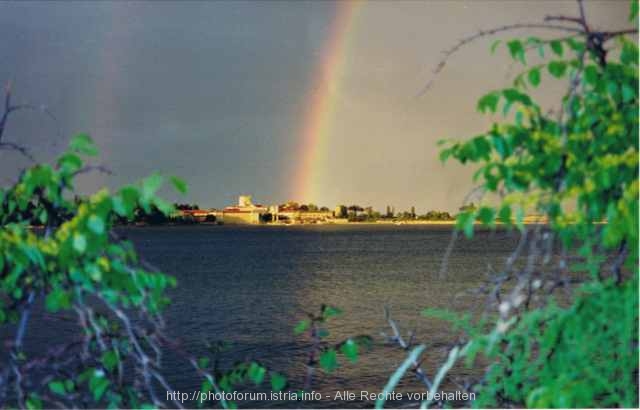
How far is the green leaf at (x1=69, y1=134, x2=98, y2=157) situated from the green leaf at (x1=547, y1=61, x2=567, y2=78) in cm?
159

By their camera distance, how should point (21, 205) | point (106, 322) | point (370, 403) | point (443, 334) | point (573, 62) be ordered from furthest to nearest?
point (443, 334), point (370, 403), point (106, 322), point (21, 205), point (573, 62)

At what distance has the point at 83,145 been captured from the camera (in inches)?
103

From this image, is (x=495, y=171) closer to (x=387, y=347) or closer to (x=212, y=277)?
(x=387, y=347)

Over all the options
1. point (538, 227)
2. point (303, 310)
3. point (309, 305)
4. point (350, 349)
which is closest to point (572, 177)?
point (538, 227)

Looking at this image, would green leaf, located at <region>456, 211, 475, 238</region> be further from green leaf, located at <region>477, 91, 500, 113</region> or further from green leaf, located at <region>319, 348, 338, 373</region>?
green leaf, located at <region>319, 348, 338, 373</region>

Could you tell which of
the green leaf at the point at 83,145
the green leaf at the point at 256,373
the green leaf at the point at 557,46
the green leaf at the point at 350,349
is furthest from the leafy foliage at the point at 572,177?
the green leaf at the point at 83,145

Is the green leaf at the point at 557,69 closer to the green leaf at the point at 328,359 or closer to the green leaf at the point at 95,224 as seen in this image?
the green leaf at the point at 328,359

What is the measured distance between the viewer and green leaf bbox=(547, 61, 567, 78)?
8.27 feet

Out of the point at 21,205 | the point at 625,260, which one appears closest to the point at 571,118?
the point at 625,260

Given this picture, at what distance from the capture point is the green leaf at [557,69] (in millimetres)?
2520

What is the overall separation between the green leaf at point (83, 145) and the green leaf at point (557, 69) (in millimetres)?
1591

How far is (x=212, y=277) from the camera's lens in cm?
6444

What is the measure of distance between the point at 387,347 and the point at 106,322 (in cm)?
2244

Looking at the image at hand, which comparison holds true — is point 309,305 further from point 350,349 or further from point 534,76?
point 534,76
